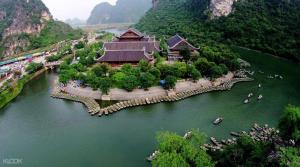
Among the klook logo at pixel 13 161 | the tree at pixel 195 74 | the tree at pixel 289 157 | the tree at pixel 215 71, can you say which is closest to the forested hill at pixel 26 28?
the tree at pixel 195 74

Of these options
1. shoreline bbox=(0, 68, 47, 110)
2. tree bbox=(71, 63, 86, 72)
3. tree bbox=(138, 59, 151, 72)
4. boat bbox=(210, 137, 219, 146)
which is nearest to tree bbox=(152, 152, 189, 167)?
boat bbox=(210, 137, 219, 146)

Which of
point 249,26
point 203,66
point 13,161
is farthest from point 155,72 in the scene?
point 249,26

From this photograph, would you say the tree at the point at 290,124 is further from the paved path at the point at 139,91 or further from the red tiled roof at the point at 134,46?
the red tiled roof at the point at 134,46

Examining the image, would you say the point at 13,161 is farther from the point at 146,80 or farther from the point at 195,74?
the point at 195,74

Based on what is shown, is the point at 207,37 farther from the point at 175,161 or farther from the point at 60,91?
the point at 175,161

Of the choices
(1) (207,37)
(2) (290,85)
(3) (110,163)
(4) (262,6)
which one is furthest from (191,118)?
(4) (262,6)

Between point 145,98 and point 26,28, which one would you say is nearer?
point 145,98

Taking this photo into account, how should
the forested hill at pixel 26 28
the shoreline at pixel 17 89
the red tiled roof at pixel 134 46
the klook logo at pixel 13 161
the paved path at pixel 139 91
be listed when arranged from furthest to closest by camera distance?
the forested hill at pixel 26 28 < the red tiled roof at pixel 134 46 < the shoreline at pixel 17 89 < the paved path at pixel 139 91 < the klook logo at pixel 13 161
